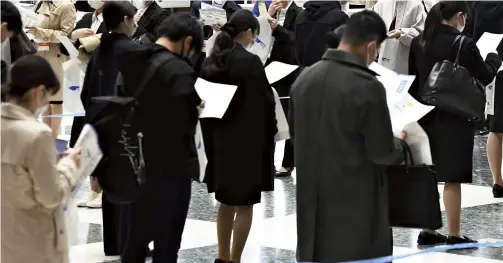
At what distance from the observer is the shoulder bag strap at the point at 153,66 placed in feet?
17.0

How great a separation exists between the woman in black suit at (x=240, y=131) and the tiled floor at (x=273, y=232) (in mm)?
549

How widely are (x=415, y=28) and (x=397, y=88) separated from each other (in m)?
3.97

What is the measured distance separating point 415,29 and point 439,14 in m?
2.27

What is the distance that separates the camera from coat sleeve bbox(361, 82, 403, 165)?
14.8 feet

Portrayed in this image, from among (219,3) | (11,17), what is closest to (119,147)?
(11,17)

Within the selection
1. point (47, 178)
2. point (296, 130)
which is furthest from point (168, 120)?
point (47, 178)

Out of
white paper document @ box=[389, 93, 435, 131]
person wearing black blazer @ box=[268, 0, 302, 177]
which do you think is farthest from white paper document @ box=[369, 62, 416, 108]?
person wearing black blazer @ box=[268, 0, 302, 177]

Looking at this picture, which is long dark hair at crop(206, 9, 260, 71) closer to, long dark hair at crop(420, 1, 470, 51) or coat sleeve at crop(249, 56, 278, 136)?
coat sleeve at crop(249, 56, 278, 136)

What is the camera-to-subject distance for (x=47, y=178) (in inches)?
168

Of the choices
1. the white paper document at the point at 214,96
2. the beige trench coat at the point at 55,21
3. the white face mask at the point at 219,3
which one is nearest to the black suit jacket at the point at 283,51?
the white face mask at the point at 219,3

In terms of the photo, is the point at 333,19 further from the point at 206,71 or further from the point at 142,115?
the point at 142,115

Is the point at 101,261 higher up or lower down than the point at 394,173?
lower down

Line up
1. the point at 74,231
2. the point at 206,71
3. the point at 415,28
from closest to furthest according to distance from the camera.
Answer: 1. the point at 74,231
2. the point at 206,71
3. the point at 415,28

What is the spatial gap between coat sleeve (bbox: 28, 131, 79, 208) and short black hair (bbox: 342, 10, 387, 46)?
4.56 ft
